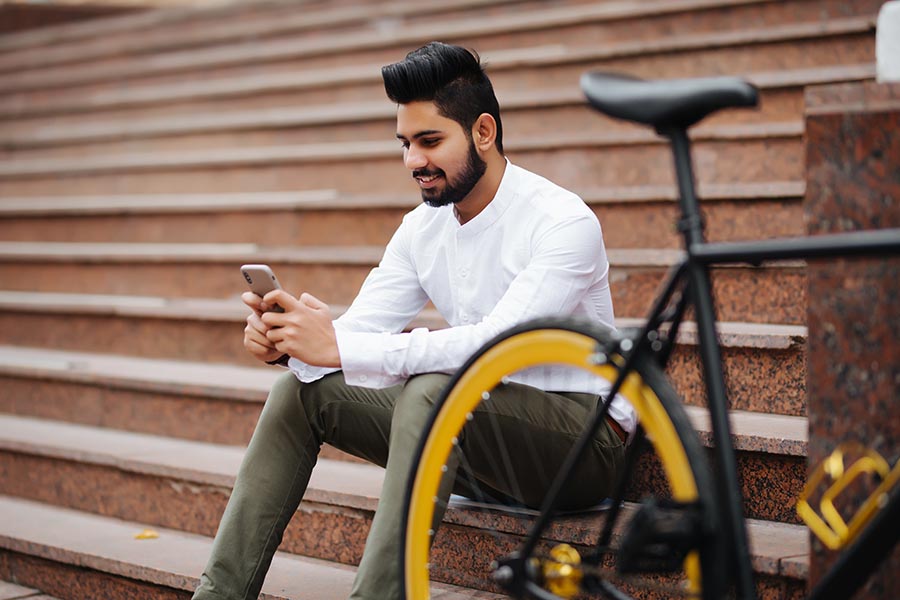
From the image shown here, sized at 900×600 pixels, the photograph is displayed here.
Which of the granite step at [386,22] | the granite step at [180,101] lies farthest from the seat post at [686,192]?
the granite step at [386,22]

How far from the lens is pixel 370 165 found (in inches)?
203

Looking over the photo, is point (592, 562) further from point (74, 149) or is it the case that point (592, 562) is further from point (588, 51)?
point (74, 149)

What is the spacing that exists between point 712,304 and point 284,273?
2940mm

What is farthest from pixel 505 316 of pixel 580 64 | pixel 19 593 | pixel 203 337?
pixel 580 64

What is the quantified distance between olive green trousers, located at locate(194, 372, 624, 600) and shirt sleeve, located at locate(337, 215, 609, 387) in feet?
0.20

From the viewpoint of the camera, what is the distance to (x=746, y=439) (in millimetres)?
2660

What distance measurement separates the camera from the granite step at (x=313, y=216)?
3807 mm

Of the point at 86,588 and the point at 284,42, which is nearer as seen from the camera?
the point at 86,588

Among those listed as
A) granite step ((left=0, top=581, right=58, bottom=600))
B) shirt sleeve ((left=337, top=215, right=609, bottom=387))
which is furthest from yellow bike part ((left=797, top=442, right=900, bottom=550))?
granite step ((left=0, top=581, right=58, bottom=600))

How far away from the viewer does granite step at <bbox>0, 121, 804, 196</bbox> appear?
419 centimetres

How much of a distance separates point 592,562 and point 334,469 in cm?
155

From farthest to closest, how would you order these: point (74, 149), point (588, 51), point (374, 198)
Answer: point (74, 149)
point (588, 51)
point (374, 198)

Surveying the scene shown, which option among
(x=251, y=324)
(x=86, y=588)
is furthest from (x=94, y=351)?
(x=251, y=324)

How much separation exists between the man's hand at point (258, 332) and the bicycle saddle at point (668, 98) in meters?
0.94
